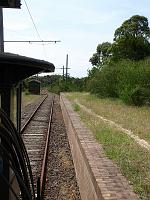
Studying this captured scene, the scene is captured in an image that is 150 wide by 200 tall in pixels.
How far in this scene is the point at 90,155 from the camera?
830cm

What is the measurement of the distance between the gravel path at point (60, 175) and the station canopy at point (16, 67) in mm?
4651

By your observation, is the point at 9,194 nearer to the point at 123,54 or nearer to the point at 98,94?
the point at 98,94

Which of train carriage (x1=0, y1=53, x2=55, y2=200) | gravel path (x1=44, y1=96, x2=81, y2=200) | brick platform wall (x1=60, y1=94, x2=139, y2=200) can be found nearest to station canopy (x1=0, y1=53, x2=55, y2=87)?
train carriage (x1=0, y1=53, x2=55, y2=200)

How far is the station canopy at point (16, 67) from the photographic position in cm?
355

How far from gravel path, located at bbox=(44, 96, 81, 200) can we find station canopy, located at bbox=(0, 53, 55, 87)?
15.3ft

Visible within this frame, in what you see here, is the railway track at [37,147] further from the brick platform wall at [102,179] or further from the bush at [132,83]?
the bush at [132,83]

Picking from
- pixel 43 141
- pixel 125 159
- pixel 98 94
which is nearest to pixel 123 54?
pixel 98 94

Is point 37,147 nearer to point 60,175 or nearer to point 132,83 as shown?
point 60,175

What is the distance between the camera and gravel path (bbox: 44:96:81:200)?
8938 millimetres

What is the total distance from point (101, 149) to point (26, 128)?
1105 centimetres

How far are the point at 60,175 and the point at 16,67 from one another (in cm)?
671

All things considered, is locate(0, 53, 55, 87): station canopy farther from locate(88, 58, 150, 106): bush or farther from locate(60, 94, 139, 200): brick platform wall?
locate(88, 58, 150, 106): bush

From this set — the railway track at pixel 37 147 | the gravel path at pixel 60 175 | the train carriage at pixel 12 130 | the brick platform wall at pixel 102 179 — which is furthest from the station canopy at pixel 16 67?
the gravel path at pixel 60 175

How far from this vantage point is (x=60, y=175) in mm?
10617
